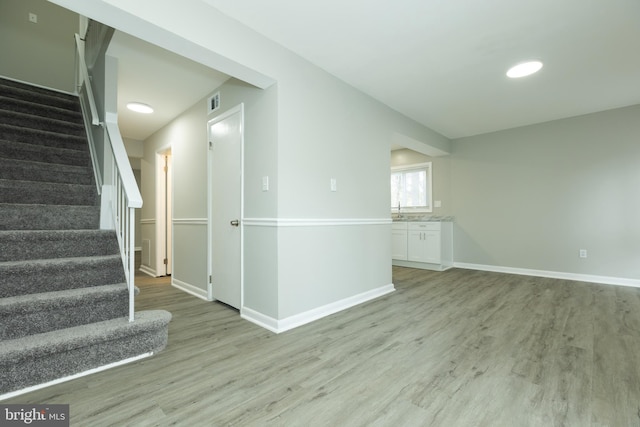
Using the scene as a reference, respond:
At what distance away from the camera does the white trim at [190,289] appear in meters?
3.34

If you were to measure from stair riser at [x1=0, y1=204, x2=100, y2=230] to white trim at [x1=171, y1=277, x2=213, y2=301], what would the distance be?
4.31 ft

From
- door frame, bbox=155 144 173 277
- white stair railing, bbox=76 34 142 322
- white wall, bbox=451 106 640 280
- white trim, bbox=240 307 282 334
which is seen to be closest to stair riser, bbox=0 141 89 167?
white stair railing, bbox=76 34 142 322

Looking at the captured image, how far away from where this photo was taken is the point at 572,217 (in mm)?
4188

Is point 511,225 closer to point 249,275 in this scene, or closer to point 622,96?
point 622,96

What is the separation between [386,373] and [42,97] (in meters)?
4.71

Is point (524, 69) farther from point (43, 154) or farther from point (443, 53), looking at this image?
point (43, 154)

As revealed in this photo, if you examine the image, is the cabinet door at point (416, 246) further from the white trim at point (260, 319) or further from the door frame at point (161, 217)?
the door frame at point (161, 217)

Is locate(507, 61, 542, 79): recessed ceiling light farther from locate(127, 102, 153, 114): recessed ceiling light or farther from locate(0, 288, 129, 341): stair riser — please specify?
locate(127, 102, 153, 114): recessed ceiling light

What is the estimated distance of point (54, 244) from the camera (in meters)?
2.12

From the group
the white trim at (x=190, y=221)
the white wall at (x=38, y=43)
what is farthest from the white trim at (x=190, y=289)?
the white wall at (x=38, y=43)

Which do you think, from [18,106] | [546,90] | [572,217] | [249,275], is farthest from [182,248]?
[572,217]

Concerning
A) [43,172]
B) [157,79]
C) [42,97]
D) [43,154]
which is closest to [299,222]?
[157,79]

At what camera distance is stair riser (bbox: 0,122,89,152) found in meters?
2.81

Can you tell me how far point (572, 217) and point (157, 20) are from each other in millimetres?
5446
